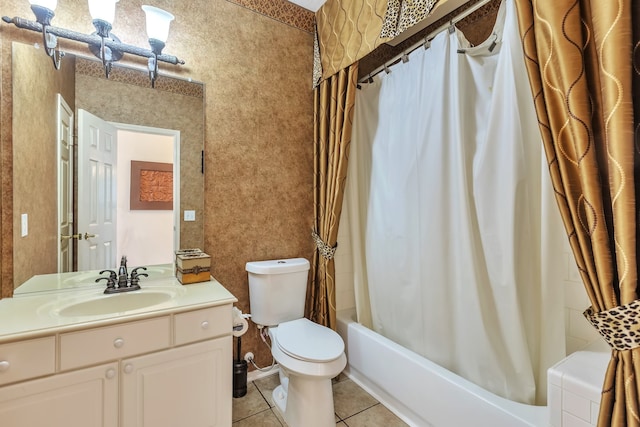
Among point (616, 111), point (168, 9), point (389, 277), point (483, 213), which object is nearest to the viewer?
point (616, 111)

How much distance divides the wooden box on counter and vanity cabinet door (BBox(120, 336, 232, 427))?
1.31 feet

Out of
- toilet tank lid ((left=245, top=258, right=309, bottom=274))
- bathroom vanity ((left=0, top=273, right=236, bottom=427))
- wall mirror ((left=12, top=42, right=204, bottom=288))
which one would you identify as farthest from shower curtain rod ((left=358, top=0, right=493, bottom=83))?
bathroom vanity ((left=0, top=273, right=236, bottom=427))

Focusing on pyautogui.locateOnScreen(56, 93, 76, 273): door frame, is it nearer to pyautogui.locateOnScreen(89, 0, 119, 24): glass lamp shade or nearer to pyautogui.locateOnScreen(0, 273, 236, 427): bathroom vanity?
pyautogui.locateOnScreen(0, 273, 236, 427): bathroom vanity

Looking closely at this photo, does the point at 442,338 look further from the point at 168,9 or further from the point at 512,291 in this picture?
the point at 168,9

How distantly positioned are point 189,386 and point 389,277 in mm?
1244

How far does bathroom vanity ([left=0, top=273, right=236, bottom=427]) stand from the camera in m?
1.06

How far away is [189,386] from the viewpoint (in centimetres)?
134

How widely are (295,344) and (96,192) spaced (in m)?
1.31

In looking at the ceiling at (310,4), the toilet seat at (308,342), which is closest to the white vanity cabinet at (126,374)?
the toilet seat at (308,342)

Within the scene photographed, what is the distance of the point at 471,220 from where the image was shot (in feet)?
4.87

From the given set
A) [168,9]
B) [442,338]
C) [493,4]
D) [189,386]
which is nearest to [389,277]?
[442,338]

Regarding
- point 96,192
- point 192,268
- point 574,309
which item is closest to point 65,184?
point 96,192

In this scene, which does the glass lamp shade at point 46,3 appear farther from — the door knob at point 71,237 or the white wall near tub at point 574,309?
the white wall near tub at point 574,309

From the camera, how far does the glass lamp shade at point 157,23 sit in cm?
153
